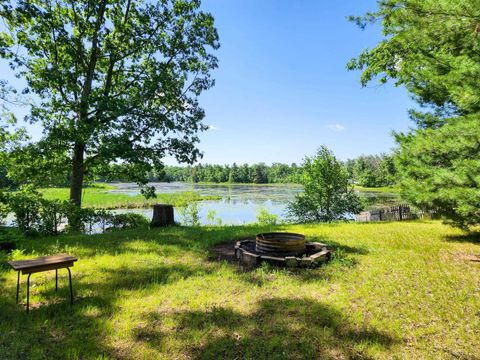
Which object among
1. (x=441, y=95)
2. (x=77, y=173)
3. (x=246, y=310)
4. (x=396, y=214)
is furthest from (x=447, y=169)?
(x=77, y=173)

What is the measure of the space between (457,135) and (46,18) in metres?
15.0

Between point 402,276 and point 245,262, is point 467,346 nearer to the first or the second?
point 402,276

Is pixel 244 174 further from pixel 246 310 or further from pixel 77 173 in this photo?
pixel 246 310

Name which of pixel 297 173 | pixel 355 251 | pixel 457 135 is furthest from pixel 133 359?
pixel 297 173

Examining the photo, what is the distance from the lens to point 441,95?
27.2ft

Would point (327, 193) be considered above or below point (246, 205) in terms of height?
above

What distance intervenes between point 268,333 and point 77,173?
12.1 meters

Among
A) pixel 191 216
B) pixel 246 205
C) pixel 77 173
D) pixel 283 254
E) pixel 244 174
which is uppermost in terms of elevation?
pixel 244 174

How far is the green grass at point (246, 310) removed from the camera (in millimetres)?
3162

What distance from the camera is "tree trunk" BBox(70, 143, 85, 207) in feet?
39.3

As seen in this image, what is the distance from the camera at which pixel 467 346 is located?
3.22 m

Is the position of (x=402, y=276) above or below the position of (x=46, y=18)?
below

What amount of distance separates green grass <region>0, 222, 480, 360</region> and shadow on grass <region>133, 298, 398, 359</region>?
14 millimetres

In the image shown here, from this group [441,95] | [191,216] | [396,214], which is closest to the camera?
[441,95]
